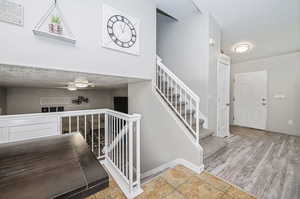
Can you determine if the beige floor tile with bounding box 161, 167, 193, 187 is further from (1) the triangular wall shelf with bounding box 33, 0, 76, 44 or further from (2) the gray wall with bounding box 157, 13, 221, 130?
(1) the triangular wall shelf with bounding box 33, 0, 76, 44

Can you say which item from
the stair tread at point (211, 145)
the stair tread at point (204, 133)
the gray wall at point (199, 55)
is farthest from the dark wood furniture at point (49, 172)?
the gray wall at point (199, 55)

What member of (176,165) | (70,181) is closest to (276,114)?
(176,165)

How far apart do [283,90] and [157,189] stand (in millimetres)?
4795

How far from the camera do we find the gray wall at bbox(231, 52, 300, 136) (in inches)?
139

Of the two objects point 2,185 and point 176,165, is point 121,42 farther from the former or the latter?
point 176,165

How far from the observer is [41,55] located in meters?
1.38

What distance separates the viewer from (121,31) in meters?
1.93

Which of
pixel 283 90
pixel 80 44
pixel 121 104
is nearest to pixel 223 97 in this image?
pixel 283 90

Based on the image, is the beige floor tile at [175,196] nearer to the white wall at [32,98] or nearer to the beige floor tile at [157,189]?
the beige floor tile at [157,189]

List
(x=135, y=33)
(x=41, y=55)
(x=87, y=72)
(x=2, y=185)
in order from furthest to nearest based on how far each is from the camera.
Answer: (x=135, y=33) < (x=87, y=72) < (x=41, y=55) < (x=2, y=185)

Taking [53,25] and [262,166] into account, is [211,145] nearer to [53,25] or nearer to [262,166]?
[262,166]

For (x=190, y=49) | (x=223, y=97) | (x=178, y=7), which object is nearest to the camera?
(x=178, y=7)

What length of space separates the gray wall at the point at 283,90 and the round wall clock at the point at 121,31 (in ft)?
15.2

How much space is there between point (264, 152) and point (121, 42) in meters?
3.50
